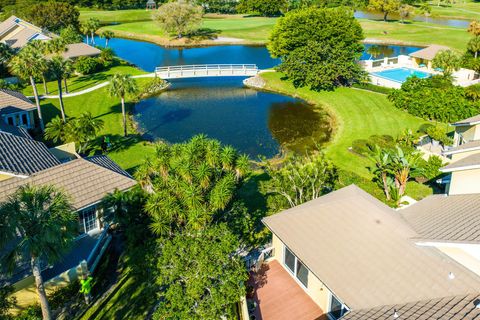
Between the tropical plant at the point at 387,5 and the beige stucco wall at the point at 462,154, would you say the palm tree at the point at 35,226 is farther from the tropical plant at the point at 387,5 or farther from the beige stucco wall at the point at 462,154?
the tropical plant at the point at 387,5

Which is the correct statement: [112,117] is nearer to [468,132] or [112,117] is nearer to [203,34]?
[468,132]

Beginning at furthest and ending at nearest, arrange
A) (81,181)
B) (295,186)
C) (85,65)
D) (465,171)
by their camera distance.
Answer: (85,65), (295,186), (81,181), (465,171)

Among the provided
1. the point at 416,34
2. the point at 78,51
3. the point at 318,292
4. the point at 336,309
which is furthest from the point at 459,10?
the point at 336,309

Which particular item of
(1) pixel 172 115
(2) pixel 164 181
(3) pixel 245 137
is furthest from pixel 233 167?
(1) pixel 172 115

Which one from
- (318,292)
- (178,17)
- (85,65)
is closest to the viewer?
(318,292)

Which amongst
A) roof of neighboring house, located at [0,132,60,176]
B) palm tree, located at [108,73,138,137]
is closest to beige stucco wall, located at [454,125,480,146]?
roof of neighboring house, located at [0,132,60,176]

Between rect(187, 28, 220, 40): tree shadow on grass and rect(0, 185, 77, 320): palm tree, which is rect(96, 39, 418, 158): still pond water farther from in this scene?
rect(187, 28, 220, 40): tree shadow on grass

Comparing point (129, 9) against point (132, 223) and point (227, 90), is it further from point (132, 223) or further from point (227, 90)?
point (132, 223)
